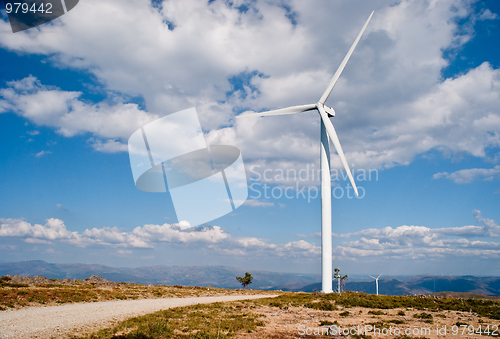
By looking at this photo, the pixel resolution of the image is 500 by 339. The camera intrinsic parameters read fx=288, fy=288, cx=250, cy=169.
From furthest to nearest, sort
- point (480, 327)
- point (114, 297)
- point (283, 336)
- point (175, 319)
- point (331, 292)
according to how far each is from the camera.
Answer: point (331, 292) < point (114, 297) < point (175, 319) < point (480, 327) < point (283, 336)

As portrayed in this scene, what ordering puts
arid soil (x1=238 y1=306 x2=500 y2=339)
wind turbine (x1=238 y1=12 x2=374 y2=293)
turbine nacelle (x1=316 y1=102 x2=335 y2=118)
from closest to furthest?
arid soil (x1=238 y1=306 x2=500 y2=339) < wind turbine (x1=238 y1=12 x2=374 y2=293) < turbine nacelle (x1=316 y1=102 x2=335 y2=118)

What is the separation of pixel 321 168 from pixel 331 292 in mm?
20901

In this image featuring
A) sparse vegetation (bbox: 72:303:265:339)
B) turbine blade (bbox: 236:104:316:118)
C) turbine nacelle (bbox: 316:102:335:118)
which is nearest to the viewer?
sparse vegetation (bbox: 72:303:265:339)

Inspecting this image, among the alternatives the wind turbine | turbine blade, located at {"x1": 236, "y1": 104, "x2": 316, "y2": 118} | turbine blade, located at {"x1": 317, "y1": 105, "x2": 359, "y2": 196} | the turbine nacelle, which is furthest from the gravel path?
the turbine nacelle

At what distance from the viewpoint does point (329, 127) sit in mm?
53281

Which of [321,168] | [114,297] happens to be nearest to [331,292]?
[321,168]

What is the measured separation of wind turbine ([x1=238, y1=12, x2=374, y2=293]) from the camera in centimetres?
4762

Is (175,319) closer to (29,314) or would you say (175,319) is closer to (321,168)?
(29,314)

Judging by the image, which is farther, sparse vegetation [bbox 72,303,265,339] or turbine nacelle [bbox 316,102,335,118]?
turbine nacelle [bbox 316,102,335,118]

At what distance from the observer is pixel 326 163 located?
171ft

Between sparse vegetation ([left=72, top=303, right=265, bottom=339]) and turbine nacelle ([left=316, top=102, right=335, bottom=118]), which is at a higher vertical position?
turbine nacelle ([left=316, top=102, right=335, bottom=118])

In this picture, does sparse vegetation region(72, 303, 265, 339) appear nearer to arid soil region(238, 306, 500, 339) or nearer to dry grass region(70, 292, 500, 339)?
dry grass region(70, 292, 500, 339)

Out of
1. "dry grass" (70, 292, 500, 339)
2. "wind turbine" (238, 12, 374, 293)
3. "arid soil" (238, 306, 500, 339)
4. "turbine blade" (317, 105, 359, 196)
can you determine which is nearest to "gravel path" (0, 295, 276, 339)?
"dry grass" (70, 292, 500, 339)

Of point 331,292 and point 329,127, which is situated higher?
point 329,127
